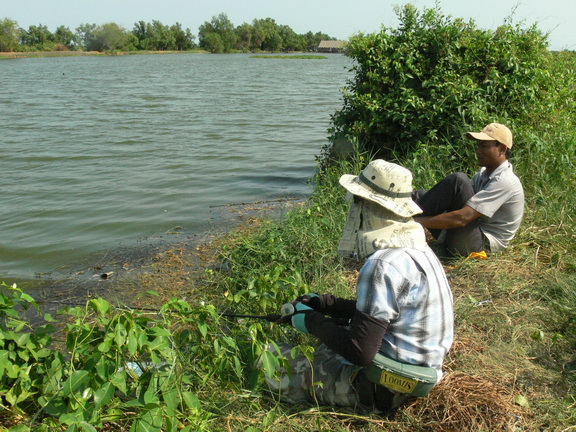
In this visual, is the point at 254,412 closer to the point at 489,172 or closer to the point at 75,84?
the point at 489,172

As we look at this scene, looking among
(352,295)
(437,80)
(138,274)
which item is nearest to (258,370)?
→ (352,295)

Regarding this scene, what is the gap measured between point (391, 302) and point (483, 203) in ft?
8.64

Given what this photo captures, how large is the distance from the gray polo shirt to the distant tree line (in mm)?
86244

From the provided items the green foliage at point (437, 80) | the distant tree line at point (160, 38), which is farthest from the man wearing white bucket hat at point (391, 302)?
the distant tree line at point (160, 38)

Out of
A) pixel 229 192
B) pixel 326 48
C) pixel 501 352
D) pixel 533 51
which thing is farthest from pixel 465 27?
pixel 326 48

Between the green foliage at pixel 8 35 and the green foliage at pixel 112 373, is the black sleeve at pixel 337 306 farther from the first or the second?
the green foliage at pixel 8 35

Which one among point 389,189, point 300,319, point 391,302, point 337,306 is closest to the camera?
point 391,302

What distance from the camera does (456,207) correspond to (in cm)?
507

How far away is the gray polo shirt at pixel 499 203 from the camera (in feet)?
15.8

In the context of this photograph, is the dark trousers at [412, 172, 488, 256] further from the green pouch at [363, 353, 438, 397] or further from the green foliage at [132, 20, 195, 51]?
the green foliage at [132, 20, 195, 51]

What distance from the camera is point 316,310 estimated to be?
10.7 ft

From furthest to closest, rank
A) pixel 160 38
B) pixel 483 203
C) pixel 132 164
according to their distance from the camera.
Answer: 1. pixel 160 38
2. pixel 132 164
3. pixel 483 203

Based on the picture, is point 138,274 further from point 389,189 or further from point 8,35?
point 8,35

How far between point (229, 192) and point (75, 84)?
2338 centimetres
